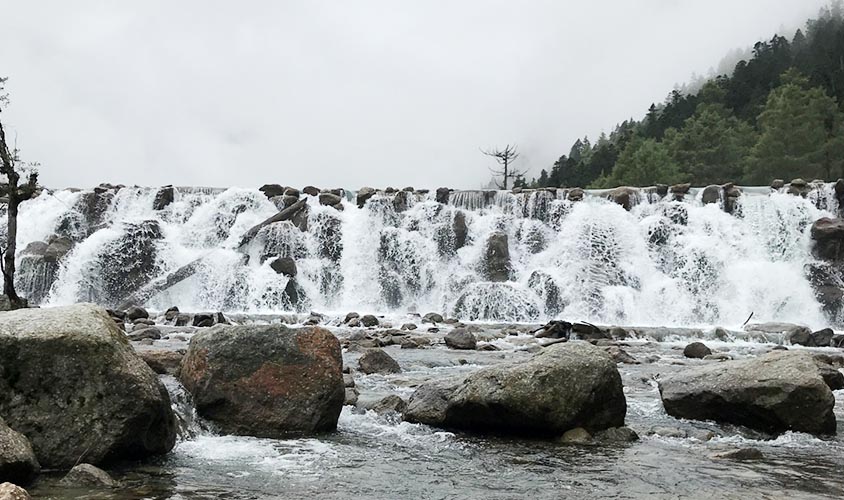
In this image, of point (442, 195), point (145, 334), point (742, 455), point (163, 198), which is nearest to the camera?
point (742, 455)

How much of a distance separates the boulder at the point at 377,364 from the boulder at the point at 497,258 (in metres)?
16.3

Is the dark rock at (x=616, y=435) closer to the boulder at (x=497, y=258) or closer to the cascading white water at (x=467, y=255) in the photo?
the cascading white water at (x=467, y=255)

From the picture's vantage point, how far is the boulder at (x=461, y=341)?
18.5m

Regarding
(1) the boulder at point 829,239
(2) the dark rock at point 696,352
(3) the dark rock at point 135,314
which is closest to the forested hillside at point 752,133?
(1) the boulder at point 829,239

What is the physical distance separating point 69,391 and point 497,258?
25.0m

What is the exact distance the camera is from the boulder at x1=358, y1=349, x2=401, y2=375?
537 inches

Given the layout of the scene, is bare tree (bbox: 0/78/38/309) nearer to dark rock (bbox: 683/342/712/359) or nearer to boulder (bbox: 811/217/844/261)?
dark rock (bbox: 683/342/712/359)

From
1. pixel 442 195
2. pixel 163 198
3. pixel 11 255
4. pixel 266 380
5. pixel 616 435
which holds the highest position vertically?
pixel 442 195

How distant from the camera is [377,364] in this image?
13.8 m

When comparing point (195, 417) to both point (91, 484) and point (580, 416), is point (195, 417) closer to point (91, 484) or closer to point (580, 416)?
point (91, 484)

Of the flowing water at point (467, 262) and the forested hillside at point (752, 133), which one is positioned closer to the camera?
the flowing water at point (467, 262)

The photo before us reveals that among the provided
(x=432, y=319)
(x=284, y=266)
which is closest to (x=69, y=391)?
(x=432, y=319)

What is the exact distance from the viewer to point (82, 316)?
6891 millimetres

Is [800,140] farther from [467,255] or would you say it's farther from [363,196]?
[363,196]
